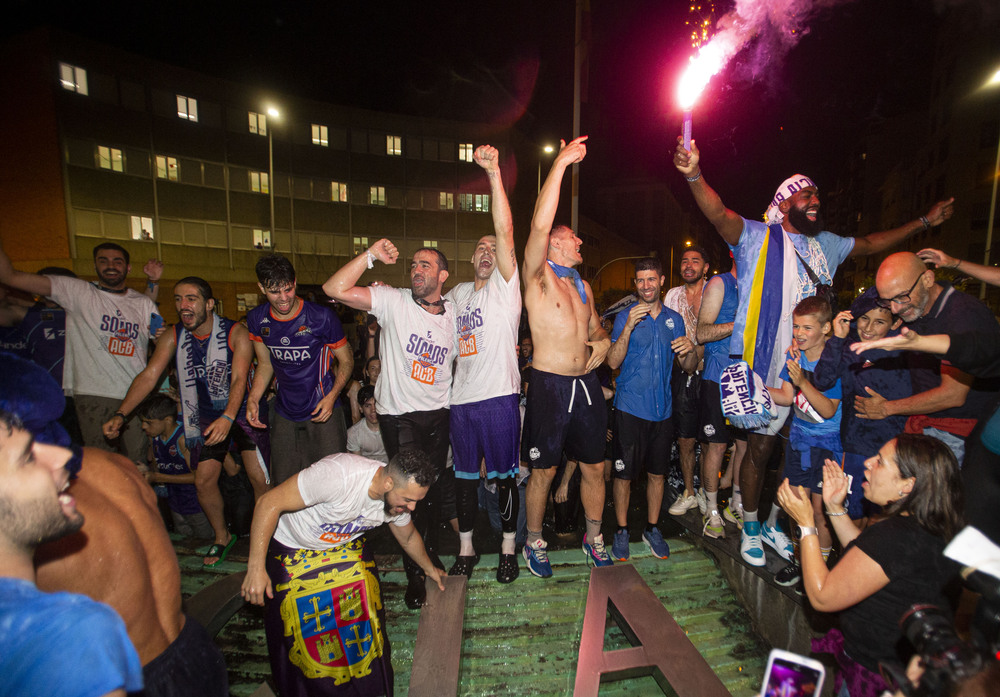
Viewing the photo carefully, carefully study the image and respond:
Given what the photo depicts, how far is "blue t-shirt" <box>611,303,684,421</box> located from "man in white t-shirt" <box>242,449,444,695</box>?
2184 millimetres

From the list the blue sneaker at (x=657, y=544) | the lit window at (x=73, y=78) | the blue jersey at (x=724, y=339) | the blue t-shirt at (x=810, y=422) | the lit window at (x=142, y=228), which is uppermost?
the lit window at (x=73, y=78)

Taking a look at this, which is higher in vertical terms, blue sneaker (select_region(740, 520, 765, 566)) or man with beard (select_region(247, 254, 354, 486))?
man with beard (select_region(247, 254, 354, 486))

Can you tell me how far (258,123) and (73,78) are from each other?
8349mm

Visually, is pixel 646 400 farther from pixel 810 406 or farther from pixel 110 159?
pixel 110 159

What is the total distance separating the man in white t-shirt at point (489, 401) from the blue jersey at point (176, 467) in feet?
9.01

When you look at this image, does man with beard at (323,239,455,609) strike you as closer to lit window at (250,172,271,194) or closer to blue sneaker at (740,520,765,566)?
blue sneaker at (740,520,765,566)

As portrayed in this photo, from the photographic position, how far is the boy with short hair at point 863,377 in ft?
10.7

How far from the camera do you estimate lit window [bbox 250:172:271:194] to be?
2761cm

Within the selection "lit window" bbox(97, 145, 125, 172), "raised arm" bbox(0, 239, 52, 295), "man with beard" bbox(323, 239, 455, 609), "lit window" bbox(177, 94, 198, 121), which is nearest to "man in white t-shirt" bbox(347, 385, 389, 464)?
"man with beard" bbox(323, 239, 455, 609)

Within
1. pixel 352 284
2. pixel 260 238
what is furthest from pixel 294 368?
pixel 260 238

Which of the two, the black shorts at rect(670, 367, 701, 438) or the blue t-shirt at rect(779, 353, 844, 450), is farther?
the black shorts at rect(670, 367, 701, 438)

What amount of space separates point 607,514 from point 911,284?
345 cm

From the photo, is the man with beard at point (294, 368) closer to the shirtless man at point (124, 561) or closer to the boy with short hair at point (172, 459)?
the boy with short hair at point (172, 459)

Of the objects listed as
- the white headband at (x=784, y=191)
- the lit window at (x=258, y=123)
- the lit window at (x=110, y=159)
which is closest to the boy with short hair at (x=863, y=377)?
the white headband at (x=784, y=191)
